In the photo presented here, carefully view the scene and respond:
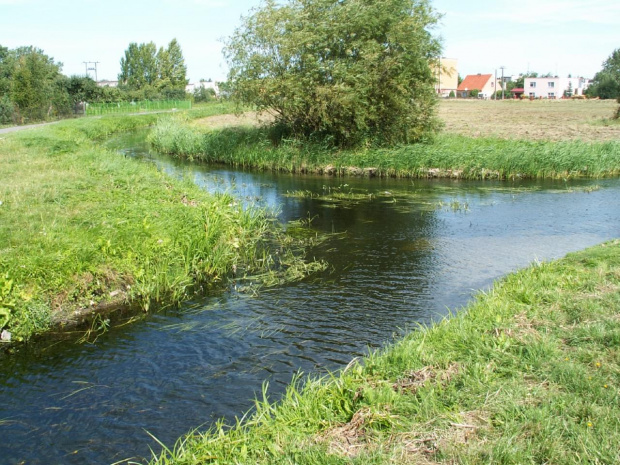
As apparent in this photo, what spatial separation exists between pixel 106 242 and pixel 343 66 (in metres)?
18.4

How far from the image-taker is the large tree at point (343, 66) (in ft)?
83.8

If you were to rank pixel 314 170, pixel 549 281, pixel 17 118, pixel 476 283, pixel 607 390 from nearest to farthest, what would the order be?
pixel 607 390 → pixel 549 281 → pixel 476 283 → pixel 314 170 → pixel 17 118

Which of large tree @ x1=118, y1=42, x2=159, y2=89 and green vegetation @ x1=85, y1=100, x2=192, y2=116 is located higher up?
large tree @ x1=118, y1=42, x2=159, y2=89

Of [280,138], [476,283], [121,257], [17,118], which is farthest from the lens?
[17,118]

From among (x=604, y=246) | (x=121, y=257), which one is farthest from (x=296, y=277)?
(x=604, y=246)

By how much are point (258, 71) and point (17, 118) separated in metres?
25.4

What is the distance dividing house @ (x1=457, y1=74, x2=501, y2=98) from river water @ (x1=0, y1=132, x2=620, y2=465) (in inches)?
4963

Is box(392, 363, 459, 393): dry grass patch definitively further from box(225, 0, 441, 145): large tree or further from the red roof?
the red roof

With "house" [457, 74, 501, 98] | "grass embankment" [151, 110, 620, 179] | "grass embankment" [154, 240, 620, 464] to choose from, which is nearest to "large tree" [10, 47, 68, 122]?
"grass embankment" [151, 110, 620, 179]

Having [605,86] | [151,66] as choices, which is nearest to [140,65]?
[151,66]

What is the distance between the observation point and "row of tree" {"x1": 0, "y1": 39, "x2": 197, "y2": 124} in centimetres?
4453

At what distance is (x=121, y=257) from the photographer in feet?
31.9

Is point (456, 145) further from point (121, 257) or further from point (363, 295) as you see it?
point (121, 257)

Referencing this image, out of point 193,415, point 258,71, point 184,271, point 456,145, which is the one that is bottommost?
point 193,415
